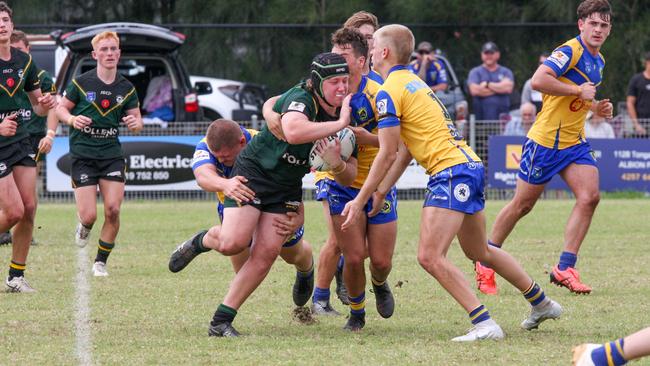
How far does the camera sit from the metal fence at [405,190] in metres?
18.5

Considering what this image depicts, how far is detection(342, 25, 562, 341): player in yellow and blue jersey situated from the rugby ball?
0.28m

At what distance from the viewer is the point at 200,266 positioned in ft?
38.1

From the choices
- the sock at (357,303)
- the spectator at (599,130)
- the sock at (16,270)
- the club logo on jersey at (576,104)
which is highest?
the club logo on jersey at (576,104)

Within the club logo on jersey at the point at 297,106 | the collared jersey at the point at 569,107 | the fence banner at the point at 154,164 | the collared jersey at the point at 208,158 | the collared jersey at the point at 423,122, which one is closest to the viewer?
the club logo on jersey at the point at 297,106

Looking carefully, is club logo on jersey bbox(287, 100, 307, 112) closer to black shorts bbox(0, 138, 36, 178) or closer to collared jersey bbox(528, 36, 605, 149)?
collared jersey bbox(528, 36, 605, 149)

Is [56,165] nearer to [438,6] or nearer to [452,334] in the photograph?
[438,6]

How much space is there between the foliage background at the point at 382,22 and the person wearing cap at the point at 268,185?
48.4ft

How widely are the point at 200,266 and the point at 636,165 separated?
9073 mm

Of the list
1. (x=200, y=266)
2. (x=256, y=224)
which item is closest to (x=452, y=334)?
(x=256, y=224)

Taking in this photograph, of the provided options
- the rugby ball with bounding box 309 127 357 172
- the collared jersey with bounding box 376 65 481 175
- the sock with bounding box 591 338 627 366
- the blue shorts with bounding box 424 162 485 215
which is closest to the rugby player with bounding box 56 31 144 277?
the rugby ball with bounding box 309 127 357 172

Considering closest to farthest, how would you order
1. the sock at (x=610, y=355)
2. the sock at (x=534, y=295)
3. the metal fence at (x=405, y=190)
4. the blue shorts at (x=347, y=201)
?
the sock at (x=610, y=355) < the sock at (x=534, y=295) < the blue shorts at (x=347, y=201) < the metal fence at (x=405, y=190)

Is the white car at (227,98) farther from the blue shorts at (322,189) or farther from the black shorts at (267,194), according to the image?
the black shorts at (267,194)

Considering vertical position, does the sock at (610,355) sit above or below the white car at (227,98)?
above

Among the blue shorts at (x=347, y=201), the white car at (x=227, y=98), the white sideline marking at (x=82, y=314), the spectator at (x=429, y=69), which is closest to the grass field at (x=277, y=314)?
the white sideline marking at (x=82, y=314)
